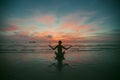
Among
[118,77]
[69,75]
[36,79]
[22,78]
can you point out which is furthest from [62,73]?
[118,77]

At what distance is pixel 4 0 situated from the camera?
440 centimetres

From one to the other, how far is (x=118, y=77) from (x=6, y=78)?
259cm

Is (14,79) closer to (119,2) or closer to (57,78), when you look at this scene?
(57,78)

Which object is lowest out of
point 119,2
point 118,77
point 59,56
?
point 118,77

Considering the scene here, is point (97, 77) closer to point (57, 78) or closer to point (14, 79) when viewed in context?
point (57, 78)

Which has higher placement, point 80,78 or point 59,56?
point 59,56

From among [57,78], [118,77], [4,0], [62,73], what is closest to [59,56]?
[62,73]

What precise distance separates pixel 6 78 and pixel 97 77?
2.10 meters

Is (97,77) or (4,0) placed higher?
(4,0)

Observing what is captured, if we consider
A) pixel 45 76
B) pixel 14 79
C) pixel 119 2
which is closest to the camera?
pixel 14 79

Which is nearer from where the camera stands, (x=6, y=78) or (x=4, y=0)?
(x=6, y=78)

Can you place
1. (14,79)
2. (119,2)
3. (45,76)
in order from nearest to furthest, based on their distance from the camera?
(14,79) < (45,76) < (119,2)

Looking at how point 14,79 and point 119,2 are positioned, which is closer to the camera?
point 14,79

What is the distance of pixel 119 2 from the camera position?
4.40m
